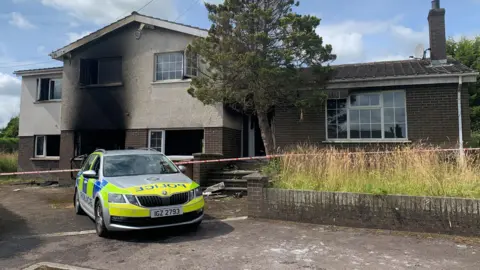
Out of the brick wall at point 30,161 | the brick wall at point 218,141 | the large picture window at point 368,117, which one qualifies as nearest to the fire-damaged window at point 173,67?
the brick wall at point 218,141

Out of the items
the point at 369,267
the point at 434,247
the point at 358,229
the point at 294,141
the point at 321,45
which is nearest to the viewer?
the point at 369,267

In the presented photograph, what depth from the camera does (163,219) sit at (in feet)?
19.2

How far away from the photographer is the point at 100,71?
15.4 m

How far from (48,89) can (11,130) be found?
106 feet

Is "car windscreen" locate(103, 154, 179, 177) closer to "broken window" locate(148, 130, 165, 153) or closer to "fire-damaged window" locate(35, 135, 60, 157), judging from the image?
"broken window" locate(148, 130, 165, 153)

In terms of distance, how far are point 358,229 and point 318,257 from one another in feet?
5.78

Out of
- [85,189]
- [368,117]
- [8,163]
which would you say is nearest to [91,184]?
[85,189]

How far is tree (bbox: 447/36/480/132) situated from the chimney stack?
17.8 metres

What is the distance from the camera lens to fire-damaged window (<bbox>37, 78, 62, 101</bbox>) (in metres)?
18.0

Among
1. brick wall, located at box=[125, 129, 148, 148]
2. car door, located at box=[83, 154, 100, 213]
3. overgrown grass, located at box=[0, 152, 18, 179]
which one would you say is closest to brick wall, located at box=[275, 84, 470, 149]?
brick wall, located at box=[125, 129, 148, 148]

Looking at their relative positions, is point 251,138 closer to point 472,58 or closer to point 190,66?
point 190,66

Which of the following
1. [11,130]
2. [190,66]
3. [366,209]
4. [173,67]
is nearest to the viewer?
[366,209]

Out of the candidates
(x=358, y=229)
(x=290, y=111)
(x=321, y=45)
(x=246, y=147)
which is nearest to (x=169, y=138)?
(x=246, y=147)

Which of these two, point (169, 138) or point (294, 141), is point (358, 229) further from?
point (169, 138)
